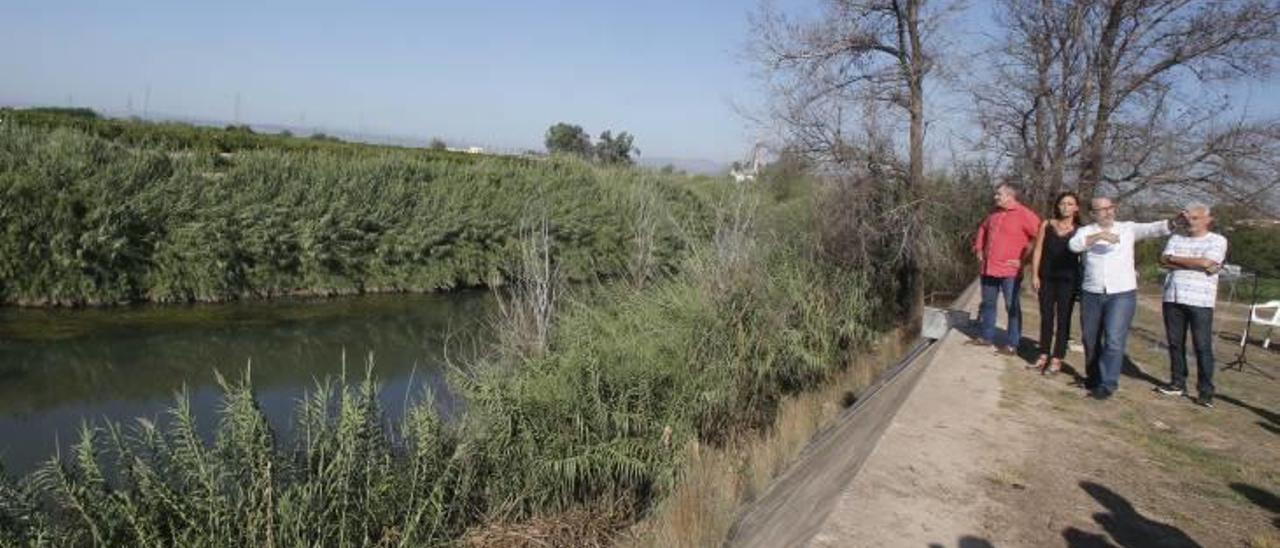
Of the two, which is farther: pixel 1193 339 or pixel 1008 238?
pixel 1008 238

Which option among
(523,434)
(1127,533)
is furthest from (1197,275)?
(523,434)

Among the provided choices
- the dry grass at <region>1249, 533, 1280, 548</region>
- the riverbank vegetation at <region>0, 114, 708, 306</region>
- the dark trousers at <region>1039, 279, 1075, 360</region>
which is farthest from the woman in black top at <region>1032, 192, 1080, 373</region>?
the riverbank vegetation at <region>0, 114, 708, 306</region>

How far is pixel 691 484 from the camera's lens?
7664 mm

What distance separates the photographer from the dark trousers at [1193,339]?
26.6ft

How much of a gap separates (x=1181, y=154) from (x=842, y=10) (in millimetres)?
7314

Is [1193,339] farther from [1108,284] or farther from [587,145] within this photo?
[587,145]

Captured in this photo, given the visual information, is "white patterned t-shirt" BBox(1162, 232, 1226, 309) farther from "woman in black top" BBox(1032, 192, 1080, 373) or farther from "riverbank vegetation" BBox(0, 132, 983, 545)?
"riverbank vegetation" BBox(0, 132, 983, 545)

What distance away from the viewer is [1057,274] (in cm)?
904

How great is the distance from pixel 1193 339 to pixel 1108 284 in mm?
894

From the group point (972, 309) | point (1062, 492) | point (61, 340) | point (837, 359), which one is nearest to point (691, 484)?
point (1062, 492)

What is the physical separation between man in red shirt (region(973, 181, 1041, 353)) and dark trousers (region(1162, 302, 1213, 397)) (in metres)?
1.55

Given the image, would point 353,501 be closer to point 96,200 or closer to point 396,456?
point 396,456

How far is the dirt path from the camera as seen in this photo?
4984mm

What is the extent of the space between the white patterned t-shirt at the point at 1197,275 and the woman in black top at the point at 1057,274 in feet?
2.93
